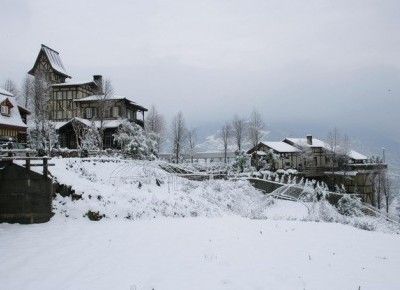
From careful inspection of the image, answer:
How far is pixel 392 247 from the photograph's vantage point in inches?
463

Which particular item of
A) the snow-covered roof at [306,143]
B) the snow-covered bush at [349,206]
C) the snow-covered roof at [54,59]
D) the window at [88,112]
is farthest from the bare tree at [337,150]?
the snow-covered roof at [54,59]

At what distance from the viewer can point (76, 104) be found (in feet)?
177

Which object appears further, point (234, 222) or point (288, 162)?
point (288, 162)

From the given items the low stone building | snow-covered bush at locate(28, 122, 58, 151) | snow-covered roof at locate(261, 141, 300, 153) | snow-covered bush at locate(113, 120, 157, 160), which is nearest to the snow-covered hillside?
snow-covered bush at locate(113, 120, 157, 160)

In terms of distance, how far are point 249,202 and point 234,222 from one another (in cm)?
1028

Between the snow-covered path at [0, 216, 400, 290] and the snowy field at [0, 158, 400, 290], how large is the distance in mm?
25

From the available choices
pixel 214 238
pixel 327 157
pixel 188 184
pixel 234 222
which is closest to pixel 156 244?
pixel 214 238

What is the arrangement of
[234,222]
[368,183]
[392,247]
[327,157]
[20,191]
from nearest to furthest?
[392,247] < [20,191] < [234,222] < [368,183] < [327,157]

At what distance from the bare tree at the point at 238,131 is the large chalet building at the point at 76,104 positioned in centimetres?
1803

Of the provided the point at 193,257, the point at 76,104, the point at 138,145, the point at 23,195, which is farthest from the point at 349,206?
the point at 76,104

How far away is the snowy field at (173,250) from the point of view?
790cm

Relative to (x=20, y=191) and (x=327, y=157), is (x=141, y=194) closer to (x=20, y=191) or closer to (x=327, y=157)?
(x=20, y=191)

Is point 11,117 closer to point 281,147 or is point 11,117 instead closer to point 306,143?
point 281,147

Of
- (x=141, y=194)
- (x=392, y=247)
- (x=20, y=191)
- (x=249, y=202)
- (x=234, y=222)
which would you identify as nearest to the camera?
(x=392, y=247)
